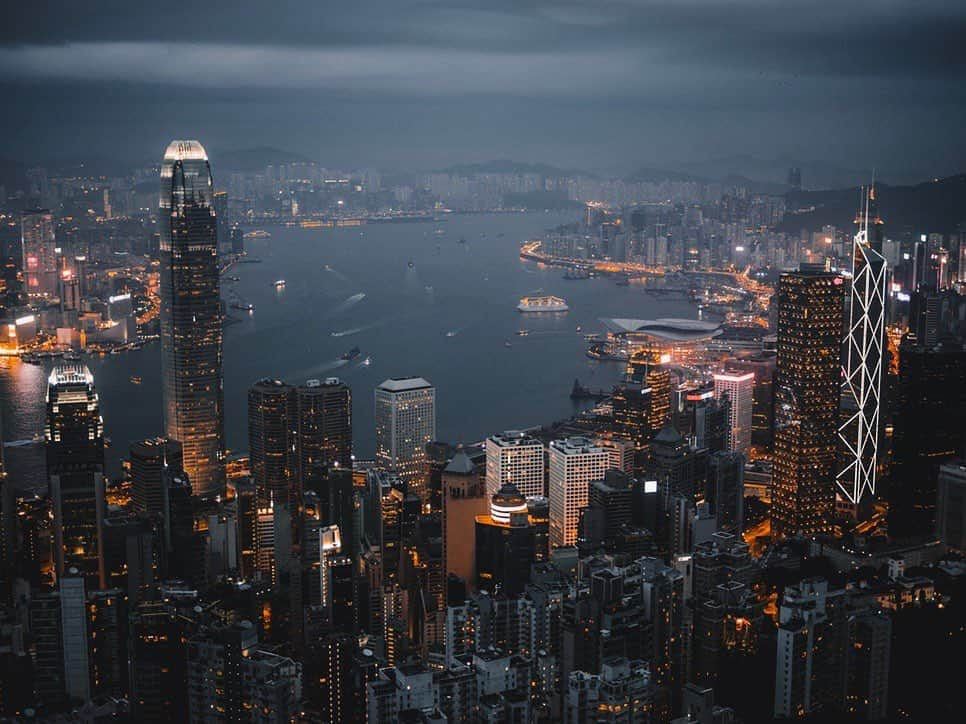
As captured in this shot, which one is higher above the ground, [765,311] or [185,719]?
[765,311]

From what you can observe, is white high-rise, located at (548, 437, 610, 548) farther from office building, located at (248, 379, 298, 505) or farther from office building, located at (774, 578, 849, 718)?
office building, located at (774, 578, 849, 718)

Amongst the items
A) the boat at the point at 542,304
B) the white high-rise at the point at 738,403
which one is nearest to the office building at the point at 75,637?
the white high-rise at the point at 738,403

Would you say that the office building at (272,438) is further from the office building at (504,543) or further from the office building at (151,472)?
the office building at (504,543)

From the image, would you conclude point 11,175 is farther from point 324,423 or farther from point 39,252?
point 324,423

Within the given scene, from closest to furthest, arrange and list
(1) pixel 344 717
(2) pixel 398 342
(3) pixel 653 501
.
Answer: (1) pixel 344 717
(3) pixel 653 501
(2) pixel 398 342

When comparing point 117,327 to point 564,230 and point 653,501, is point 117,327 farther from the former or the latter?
point 564,230

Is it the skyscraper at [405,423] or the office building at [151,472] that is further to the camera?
the skyscraper at [405,423]

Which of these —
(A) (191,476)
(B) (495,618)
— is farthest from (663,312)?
(B) (495,618)
